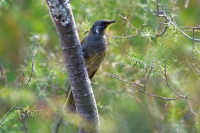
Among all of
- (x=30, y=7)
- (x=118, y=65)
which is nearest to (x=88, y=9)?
(x=118, y=65)

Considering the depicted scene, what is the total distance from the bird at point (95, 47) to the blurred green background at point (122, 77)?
11 cm

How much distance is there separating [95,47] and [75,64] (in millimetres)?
1577

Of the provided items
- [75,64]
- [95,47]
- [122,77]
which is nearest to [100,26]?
[95,47]

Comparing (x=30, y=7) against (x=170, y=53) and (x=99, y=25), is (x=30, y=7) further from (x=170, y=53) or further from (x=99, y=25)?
(x=170, y=53)

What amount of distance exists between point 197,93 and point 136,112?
3.92 ft

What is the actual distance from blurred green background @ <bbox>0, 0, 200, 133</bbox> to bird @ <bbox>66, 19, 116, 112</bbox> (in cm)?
11

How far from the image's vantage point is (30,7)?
30.8 feet

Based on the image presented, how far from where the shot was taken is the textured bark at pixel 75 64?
3939 mm

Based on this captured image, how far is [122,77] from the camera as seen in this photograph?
6500 millimetres

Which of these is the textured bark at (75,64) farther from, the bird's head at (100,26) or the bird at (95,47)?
the bird's head at (100,26)

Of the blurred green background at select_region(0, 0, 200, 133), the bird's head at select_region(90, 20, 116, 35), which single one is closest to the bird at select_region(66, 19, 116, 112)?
the bird's head at select_region(90, 20, 116, 35)

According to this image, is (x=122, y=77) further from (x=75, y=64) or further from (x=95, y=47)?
(x=75, y=64)

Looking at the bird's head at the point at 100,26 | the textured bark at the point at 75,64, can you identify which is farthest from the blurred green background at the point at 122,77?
the textured bark at the point at 75,64

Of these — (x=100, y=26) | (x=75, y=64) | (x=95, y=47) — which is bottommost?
(x=75, y=64)
